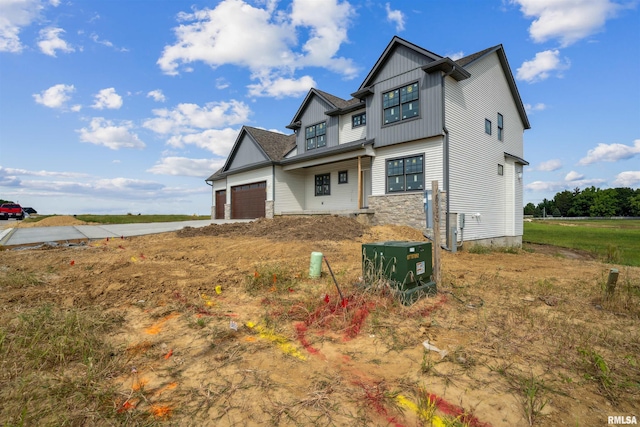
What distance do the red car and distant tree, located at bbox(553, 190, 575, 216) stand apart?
147 meters

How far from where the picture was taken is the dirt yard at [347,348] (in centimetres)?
250

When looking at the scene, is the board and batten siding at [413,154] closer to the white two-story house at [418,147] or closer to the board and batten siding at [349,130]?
the white two-story house at [418,147]

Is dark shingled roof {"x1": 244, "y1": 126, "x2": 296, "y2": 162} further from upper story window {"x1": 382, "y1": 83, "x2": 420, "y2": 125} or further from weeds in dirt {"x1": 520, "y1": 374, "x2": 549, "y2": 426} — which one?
weeds in dirt {"x1": 520, "y1": 374, "x2": 549, "y2": 426}

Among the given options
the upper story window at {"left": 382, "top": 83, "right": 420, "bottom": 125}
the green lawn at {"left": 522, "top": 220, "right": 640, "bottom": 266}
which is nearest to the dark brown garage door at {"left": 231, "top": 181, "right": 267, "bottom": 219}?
the upper story window at {"left": 382, "top": 83, "right": 420, "bottom": 125}

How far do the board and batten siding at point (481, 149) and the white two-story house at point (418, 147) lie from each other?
0.05m

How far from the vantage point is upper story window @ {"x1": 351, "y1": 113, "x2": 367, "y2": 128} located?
1780 centimetres

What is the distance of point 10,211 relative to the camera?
37906 millimetres

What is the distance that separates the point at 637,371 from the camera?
10.0 feet

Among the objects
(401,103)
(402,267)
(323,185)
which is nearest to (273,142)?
(323,185)

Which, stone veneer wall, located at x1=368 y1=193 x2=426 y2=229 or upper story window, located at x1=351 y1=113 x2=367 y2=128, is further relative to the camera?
upper story window, located at x1=351 y1=113 x2=367 y2=128

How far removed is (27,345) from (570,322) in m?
6.93

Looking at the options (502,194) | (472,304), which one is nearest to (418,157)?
(502,194)

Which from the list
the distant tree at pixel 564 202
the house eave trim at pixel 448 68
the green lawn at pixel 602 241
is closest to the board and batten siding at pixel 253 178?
the house eave trim at pixel 448 68

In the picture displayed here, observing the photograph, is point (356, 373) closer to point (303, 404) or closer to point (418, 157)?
point (303, 404)
